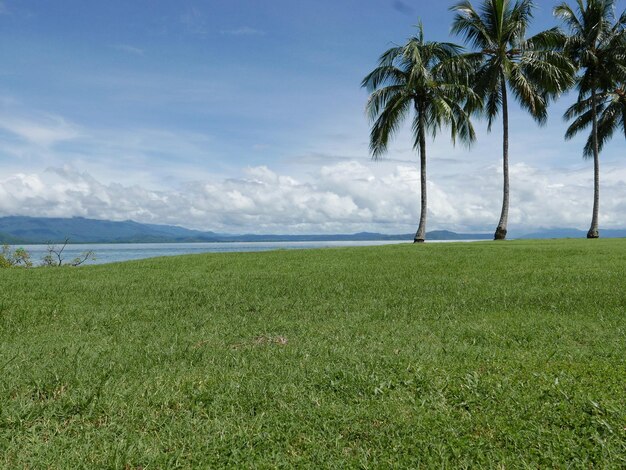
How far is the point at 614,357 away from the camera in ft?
20.6

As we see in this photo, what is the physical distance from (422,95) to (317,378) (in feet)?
95.1

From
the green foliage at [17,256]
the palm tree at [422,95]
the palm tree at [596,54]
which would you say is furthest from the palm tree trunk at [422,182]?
the green foliage at [17,256]

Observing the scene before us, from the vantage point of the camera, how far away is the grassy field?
4125mm

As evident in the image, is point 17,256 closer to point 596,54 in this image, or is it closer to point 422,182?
point 422,182

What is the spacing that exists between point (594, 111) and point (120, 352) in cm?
3854

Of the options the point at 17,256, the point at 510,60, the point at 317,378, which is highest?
the point at 510,60

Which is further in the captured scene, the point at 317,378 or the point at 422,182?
the point at 422,182

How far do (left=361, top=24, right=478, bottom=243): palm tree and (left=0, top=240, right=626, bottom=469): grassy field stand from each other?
838 inches

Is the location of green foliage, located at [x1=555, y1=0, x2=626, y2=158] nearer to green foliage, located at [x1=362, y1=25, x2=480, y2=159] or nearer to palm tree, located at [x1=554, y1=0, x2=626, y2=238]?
palm tree, located at [x1=554, y1=0, x2=626, y2=238]

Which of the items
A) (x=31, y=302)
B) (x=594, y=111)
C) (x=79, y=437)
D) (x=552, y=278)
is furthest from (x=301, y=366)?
(x=594, y=111)

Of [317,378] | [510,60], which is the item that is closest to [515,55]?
[510,60]

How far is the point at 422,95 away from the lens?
3147cm

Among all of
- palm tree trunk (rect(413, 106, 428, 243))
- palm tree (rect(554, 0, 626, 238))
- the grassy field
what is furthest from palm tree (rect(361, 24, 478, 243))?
the grassy field

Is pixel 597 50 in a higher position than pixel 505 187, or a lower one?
higher
